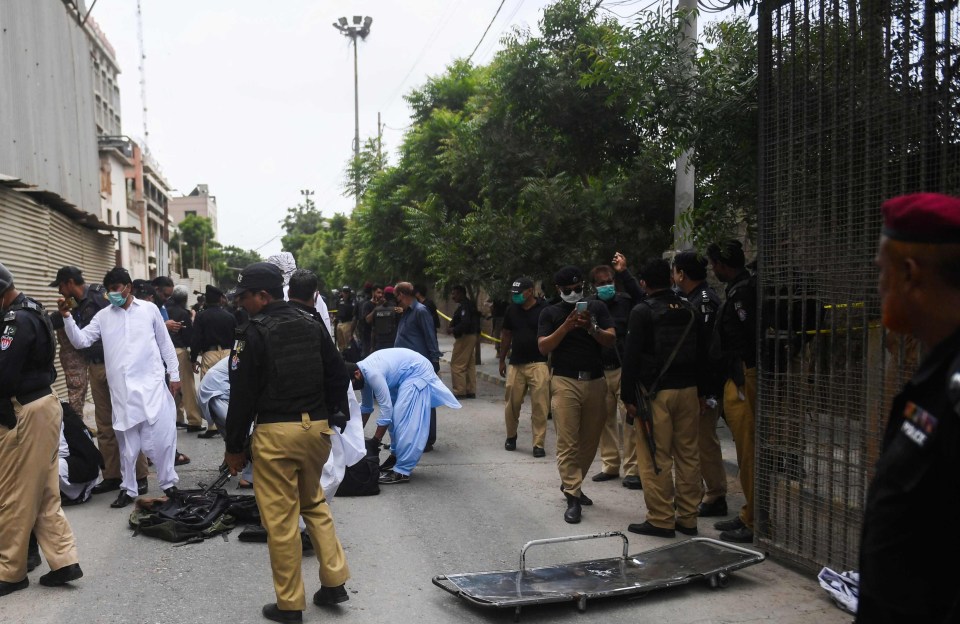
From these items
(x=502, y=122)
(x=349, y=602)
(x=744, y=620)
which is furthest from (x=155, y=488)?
(x=502, y=122)

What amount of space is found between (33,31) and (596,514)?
12.7 meters

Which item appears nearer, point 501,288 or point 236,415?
point 236,415

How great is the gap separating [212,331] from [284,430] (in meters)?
6.44

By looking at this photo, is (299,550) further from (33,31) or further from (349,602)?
(33,31)

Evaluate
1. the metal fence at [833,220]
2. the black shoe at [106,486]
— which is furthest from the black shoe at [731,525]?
the black shoe at [106,486]

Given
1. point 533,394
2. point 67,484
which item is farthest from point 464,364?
point 67,484

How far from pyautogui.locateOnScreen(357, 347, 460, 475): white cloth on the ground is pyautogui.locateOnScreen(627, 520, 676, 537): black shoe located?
2.50m

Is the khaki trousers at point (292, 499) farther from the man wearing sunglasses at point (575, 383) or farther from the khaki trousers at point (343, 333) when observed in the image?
the khaki trousers at point (343, 333)

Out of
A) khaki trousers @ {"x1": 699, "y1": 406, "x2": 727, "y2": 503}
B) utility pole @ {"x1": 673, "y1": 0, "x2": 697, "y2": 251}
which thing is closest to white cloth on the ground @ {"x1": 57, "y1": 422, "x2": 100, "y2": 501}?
khaki trousers @ {"x1": 699, "y1": 406, "x2": 727, "y2": 503}

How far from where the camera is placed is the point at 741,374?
603 centimetres

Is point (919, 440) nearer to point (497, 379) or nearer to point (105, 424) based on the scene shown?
point (105, 424)

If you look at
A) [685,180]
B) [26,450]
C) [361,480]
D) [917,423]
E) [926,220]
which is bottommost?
[361,480]

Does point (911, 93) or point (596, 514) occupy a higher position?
point (911, 93)

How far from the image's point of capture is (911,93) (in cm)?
441
